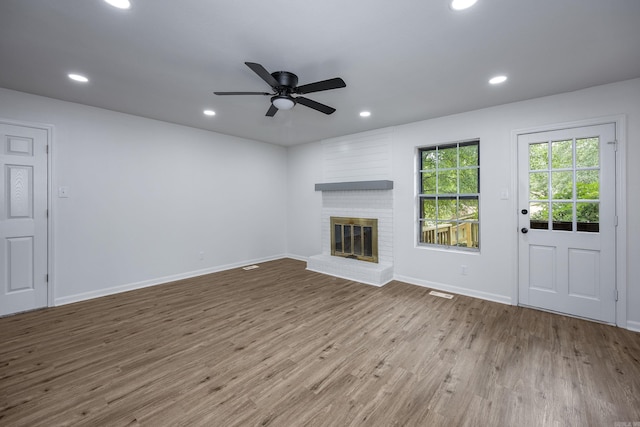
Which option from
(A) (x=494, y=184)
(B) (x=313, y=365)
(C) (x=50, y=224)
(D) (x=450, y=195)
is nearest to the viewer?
(B) (x=313, y=365)

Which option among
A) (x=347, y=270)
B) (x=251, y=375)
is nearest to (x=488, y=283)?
(x=347, y=270)

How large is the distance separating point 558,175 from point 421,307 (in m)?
2.24

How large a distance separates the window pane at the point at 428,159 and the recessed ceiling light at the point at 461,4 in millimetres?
2613

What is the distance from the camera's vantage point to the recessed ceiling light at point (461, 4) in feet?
5.52

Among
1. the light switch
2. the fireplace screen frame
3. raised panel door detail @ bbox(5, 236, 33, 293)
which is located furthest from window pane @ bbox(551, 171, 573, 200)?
raised panel door detail @ bbox(5, 236, 33, 293)

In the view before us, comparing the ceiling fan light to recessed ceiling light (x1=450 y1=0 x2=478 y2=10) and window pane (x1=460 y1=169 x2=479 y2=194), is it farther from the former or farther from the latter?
window pane (x1=460 y1=169 x2=479 y2=194)

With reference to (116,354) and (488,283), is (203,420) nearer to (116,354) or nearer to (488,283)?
(116,354)

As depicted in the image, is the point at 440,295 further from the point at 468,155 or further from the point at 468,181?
the point at 468,155

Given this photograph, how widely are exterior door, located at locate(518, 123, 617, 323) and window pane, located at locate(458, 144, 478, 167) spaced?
1.77 feet

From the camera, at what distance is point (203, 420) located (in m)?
1.61

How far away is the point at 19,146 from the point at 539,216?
6309mm

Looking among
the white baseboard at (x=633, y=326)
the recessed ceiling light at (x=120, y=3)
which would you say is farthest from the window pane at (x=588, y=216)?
the recessed ceiling light at (x=120, y=3)

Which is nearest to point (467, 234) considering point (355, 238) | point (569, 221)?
point (569, 221)

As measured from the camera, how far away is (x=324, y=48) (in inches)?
87.0
